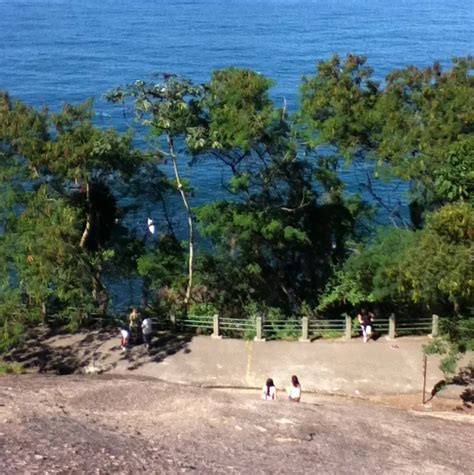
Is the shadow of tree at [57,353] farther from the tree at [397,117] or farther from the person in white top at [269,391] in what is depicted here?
the tree at [397,117]

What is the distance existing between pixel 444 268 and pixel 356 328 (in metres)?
8.84

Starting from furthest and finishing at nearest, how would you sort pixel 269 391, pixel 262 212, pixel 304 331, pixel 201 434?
pixel 262 212 → pixel 304 331 → pixel 269 391 → pixel 201 434

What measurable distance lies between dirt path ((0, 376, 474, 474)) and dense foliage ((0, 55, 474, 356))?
4342mm

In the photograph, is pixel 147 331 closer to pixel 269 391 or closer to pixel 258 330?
pixel 258 330

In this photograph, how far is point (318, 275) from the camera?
30.1 m

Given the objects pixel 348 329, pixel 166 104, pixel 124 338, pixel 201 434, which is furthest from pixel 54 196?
pixel 201 434

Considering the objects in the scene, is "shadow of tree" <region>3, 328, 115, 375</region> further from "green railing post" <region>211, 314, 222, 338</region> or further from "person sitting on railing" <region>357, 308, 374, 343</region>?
"person sitting on railing" <region>357, 308, 374, 343</region>

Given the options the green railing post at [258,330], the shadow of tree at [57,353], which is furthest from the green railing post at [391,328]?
the shadow of tree at [57,353]

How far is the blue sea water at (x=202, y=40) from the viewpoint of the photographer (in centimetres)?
5804

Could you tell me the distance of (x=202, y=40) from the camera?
7900cm

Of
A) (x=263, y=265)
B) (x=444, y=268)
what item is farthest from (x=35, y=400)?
(x=263, y=265)

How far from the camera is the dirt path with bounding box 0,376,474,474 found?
43.1ft

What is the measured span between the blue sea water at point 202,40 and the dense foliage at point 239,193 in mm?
9088

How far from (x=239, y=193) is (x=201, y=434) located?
14.5 meters
